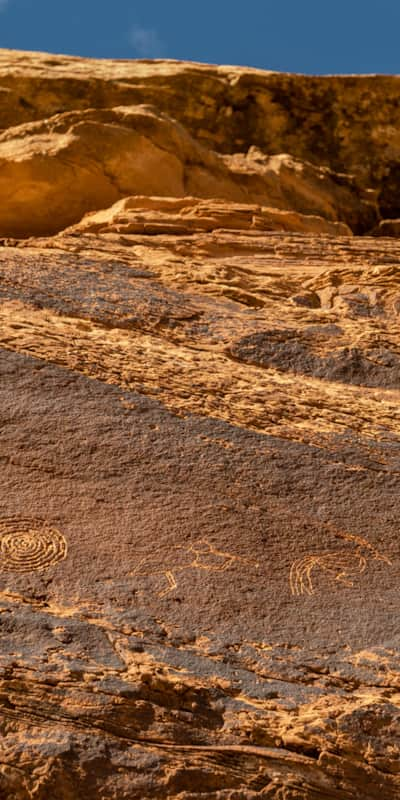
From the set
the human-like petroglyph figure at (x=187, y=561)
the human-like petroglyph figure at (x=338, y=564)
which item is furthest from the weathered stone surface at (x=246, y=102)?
the human-like petroglyph figure at (x=187, y=561)

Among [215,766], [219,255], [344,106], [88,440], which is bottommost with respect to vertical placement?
[215,766]

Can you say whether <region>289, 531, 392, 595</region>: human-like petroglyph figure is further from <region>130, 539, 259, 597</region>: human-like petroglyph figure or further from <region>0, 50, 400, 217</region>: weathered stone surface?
<region>0, 50, 400, 217</region>: weathered stone surface

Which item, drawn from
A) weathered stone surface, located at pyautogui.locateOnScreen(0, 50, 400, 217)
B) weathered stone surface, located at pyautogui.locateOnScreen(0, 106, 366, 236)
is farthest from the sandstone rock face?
weathered stone surface, located at pyautogui.locateOnScreen(0, 50, 400, 217)

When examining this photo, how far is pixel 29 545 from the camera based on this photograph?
13.4 ft

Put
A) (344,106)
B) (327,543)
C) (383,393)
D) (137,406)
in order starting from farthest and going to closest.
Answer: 1. (344,106)
2. (383,393)
3. (137,406)
4. (327,543)

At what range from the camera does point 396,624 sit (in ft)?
13.3

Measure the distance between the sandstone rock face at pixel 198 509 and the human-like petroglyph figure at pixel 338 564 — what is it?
10 mm

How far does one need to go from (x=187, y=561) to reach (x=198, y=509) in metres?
0.34

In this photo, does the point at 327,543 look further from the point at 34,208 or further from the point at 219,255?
the point at 34,208

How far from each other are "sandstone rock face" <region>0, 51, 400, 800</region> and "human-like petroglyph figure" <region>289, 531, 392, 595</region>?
0.03 ft

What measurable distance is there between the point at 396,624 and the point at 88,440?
1654 millimetres

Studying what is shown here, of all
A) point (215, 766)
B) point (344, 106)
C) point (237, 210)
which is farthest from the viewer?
point (344, 106)

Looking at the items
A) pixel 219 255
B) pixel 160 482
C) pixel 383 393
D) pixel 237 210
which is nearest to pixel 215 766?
pixel 160 482

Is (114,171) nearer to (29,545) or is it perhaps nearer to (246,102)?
(246,102)
